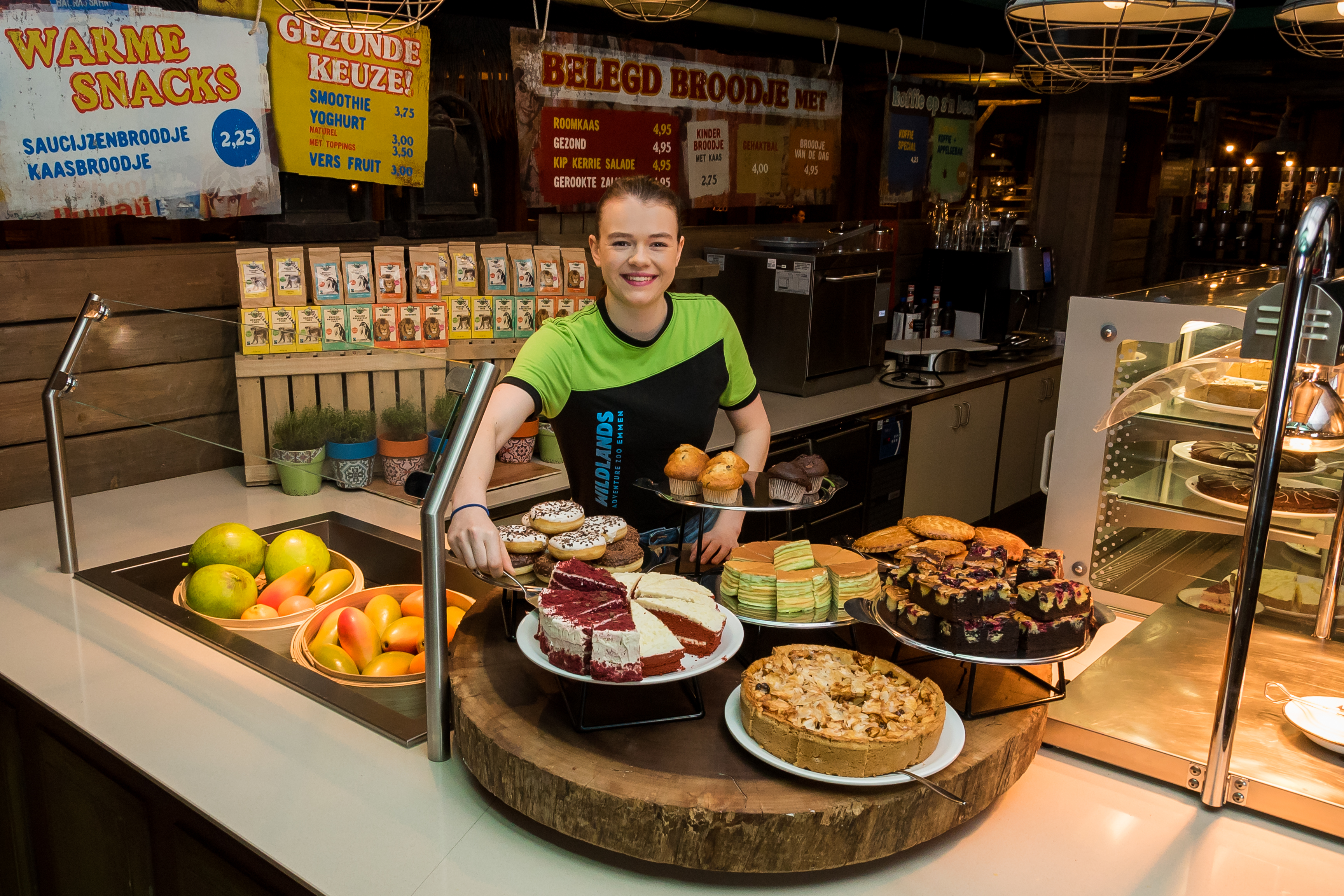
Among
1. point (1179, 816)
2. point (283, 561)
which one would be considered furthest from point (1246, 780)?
point (283, 561)

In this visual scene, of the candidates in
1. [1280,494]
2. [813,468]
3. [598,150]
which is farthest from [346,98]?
[1280,494]

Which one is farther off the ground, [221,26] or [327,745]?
[221,26]

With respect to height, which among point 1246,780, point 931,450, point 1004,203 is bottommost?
point 931,450

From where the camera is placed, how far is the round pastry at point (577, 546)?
171 centimetres

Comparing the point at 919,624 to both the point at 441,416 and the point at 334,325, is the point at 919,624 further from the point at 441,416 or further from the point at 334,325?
the point at 334,325

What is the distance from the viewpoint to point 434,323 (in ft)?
10.1

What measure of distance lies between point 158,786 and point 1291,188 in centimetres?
955

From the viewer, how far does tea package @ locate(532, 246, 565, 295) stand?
333 cm

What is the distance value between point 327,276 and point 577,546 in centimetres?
157

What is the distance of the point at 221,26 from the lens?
2.81 m

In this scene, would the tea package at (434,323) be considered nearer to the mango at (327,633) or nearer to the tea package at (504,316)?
the tea package at (504,316)

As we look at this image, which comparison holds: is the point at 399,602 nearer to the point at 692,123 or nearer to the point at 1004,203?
the point at 692,123

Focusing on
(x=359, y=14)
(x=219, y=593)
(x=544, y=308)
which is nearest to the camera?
(x=219, y=593)

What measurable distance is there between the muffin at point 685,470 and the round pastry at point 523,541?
0.91 ft
